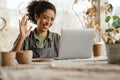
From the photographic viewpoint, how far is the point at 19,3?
3320 millimetres

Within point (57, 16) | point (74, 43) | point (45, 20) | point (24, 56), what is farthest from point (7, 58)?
point (57, 16)

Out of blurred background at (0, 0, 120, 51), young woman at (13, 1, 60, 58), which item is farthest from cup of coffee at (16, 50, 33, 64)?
blurred background at (0, 0, 120, 51)

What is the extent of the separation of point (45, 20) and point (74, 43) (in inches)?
28.2

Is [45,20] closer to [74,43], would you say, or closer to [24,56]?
[74,43]

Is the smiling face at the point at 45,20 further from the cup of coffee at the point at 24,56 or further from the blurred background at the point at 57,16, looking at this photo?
the cup of coffee at the point at 24,56

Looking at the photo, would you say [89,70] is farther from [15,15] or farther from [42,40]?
[15,15]

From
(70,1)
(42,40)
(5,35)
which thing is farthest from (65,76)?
(70,1)

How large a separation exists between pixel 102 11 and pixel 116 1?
0.27 m

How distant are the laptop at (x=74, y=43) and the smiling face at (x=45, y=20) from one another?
2.12 feet

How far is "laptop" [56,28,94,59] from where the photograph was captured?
1.91m

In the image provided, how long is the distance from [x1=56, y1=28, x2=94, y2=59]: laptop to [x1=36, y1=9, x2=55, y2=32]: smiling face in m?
0.65

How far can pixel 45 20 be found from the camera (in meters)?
2.56

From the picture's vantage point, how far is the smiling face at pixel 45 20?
Answer: 255 centimetres

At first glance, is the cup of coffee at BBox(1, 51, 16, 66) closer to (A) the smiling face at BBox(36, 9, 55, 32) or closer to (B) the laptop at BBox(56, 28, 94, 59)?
(B) the laptop at BBox(56, 28, 94, 59)
